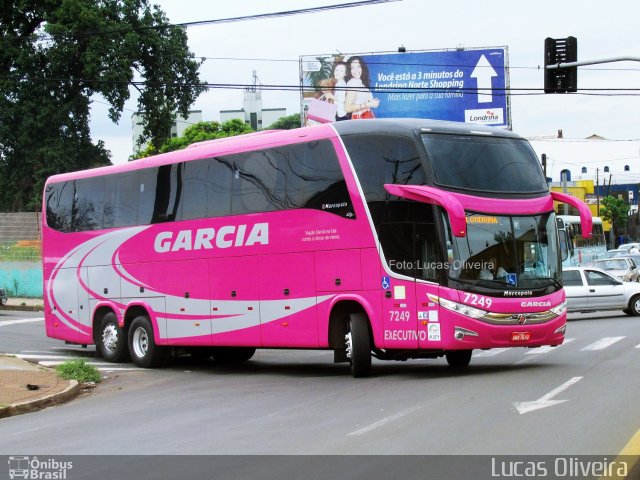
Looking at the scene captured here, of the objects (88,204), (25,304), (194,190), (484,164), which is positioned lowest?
(25,304)

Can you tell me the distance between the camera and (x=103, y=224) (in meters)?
21.0

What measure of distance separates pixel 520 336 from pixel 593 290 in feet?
50.2

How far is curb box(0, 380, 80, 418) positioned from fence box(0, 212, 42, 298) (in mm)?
27425

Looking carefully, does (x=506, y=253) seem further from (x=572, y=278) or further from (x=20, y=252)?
(x=20, y=252)

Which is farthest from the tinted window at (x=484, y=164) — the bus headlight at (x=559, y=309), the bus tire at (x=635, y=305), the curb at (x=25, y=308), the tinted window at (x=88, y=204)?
the curb at (x=25, y=308)

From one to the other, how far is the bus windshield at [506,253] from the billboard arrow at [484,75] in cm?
2685

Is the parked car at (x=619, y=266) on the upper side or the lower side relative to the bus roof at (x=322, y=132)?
lower

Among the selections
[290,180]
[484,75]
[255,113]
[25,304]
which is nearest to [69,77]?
[25,304]

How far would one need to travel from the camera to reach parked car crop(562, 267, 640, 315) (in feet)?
95.7

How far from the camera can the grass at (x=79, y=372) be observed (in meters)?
17.3

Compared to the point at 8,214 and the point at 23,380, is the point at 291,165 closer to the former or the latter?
the point at 23,380

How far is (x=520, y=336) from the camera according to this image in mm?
14875

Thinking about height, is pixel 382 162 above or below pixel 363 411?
above
